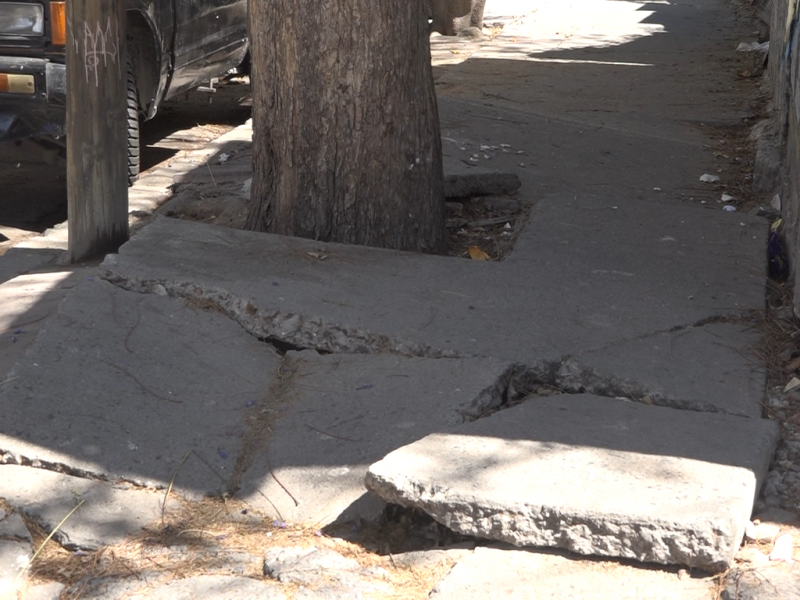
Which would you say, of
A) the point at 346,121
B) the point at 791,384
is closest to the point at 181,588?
the point at 791,384

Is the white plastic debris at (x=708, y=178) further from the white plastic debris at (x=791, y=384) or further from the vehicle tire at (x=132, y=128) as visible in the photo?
the vehicle tire at (x=132, y=128)

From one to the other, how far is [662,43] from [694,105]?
12.1 ft

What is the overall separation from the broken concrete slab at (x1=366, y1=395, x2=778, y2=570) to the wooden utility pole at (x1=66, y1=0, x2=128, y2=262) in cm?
223

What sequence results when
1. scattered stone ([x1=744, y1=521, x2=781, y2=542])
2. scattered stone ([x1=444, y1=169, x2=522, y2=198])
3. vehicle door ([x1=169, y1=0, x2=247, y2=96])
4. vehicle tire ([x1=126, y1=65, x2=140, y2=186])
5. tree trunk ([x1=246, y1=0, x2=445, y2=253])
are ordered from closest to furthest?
scattered stone ([x1=744, y1=521, x2=781, y2=542]) < tree trunk ([x1=246, y1=0, x2=445, y2=253]) < scattered stone ([x1=444, y1=169, x2=522, y2=198]) < vehicle tire ([x1=126, y1=65, x2=140, y2=186]) < vehicle door ([x1=169, y1=0, x2=247, y2=96])

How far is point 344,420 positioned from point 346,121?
1.48m

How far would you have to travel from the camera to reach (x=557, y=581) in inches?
85.8

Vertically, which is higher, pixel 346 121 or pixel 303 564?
pixel 346 121

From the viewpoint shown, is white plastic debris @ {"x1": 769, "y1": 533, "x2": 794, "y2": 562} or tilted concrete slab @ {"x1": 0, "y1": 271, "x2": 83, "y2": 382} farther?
tilted concrete slab @ {"x1": 0, "y1": 271, "x2": 83, "y2": 382}

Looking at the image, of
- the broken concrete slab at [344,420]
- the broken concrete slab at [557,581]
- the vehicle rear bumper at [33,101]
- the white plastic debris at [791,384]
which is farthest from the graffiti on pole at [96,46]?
the white plastic debris at [791,384]

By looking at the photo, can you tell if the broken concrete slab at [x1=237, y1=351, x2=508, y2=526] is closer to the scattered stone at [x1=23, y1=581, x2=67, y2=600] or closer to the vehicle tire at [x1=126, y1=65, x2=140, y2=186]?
the scattered stone at [x1=23, y1=581, x2=67, y2=600]

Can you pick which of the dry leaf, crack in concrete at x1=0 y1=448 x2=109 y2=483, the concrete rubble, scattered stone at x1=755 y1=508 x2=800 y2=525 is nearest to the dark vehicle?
the concrete rubble

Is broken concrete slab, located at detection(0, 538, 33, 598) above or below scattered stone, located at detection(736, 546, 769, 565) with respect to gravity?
below

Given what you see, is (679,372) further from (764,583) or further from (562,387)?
(764,583)

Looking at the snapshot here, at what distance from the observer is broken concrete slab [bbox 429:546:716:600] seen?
213 cm
